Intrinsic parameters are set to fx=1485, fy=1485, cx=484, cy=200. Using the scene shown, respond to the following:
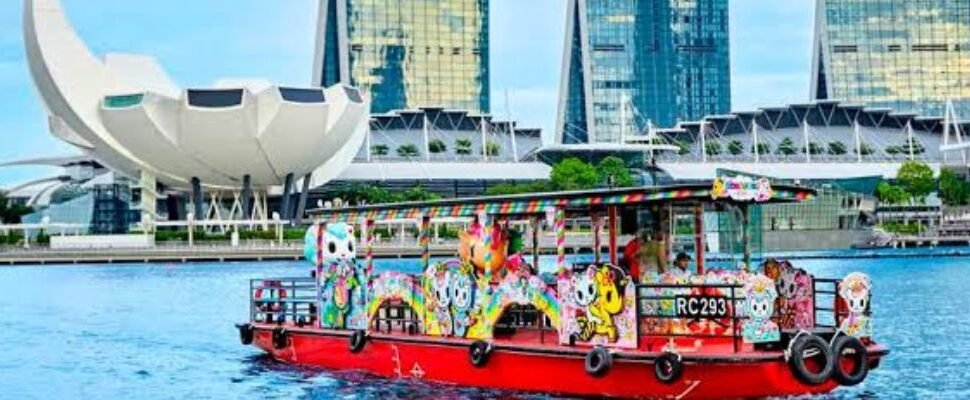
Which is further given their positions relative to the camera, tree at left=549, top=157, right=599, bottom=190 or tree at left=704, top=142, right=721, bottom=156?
tree at left=704, top=142, right=721, bottom=156

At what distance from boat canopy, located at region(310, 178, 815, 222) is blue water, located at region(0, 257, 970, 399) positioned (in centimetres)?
241

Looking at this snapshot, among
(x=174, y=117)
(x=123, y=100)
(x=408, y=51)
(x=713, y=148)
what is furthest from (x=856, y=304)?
(x=408, y=51)

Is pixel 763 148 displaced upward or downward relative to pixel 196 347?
upward

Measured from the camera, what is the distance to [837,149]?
435ft

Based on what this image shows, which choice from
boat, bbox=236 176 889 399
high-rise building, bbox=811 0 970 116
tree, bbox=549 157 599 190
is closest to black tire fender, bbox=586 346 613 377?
boat, bbox=236 176 889 399

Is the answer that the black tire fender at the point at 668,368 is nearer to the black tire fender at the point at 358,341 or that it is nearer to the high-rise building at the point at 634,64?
the black tire fender at the point at 358,341

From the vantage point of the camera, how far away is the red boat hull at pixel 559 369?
16.9 meters

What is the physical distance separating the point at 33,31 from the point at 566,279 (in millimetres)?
84786

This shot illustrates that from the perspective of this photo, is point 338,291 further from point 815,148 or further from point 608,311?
point 815,148

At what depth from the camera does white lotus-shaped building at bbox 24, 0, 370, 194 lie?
308 ft

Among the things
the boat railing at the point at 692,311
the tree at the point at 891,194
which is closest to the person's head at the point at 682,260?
the boat railing at the point at 692,311

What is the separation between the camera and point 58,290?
2096 inches

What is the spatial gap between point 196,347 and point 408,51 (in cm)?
11300

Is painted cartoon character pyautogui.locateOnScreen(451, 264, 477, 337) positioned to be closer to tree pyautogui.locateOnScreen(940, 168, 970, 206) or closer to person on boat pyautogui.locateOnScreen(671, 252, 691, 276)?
person on boat pyautogui.locateOnScreen(671, 252, 691, 276)
